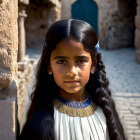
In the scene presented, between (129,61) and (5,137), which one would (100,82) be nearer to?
(5,137)

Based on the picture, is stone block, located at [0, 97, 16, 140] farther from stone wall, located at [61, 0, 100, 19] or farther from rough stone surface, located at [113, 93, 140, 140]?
stone wall, located at [61, 0, 100, 19]

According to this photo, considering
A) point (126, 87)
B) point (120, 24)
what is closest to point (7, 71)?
point (126, 87)

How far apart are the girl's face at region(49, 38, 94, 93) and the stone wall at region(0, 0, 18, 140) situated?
0.24 m

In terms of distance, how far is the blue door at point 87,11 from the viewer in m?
14.1

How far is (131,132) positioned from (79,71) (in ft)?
8.33

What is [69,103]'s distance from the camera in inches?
50.3

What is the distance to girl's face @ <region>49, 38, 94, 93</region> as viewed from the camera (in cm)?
116

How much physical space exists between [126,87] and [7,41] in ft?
16.1

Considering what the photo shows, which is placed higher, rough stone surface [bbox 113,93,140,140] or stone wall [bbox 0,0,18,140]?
stone wall [bbox 0,0,18,140]

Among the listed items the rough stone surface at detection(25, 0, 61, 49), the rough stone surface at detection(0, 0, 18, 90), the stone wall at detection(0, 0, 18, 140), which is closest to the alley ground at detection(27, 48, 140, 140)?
the rough stone surface at detection(25, 0, 61, 49)

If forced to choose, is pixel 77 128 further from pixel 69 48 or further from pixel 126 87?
pixel 126 87

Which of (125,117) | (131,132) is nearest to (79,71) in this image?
(131,132)

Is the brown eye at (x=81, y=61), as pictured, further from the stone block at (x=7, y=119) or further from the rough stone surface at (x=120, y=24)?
the rough stone surface at (x=120, y=24)

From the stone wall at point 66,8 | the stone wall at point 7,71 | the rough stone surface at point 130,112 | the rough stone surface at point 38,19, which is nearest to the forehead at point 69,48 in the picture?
the stone wall at point 7,71
